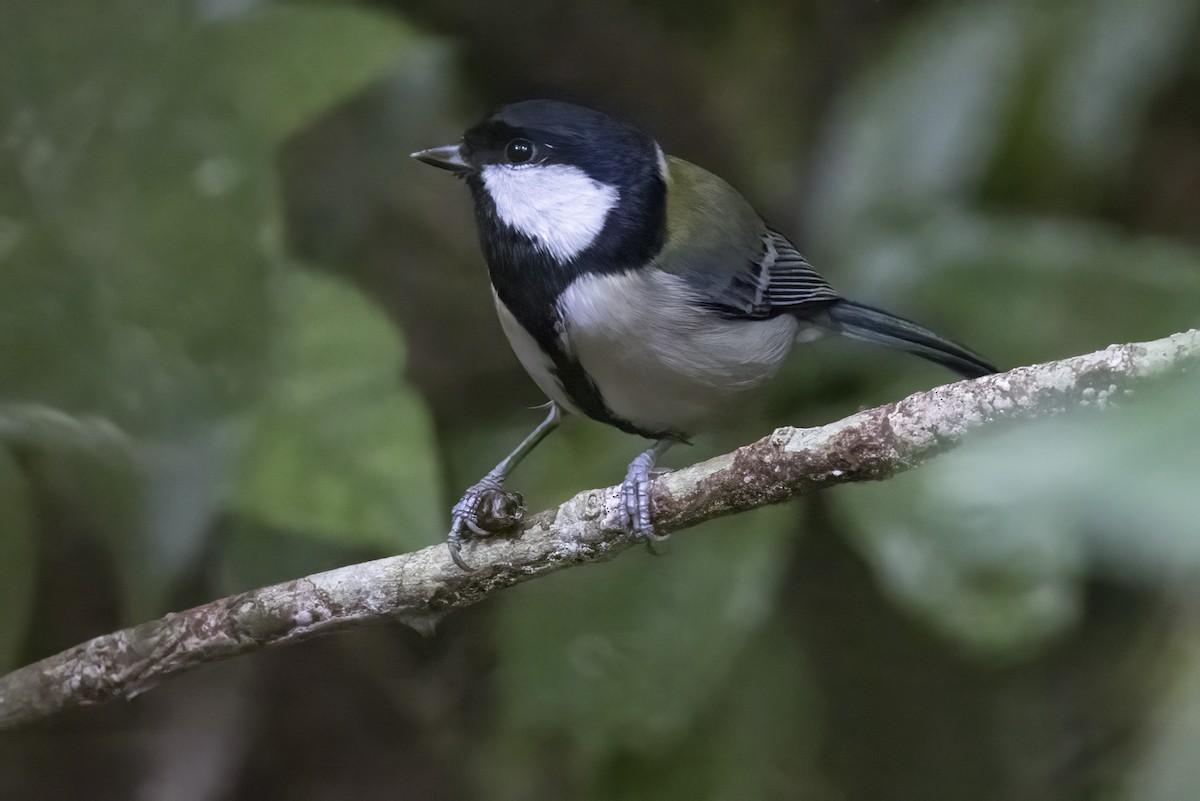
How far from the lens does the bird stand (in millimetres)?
672

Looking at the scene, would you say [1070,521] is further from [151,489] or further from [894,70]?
[894,70]

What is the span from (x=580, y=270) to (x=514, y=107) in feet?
0.42

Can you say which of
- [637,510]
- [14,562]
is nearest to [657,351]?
[637,510]

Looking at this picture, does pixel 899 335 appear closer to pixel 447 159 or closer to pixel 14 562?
pixel 447 159

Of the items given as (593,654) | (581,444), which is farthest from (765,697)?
(581,444)

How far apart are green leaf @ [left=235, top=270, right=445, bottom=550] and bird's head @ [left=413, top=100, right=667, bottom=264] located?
158 mm

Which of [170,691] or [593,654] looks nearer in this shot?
[170,691]

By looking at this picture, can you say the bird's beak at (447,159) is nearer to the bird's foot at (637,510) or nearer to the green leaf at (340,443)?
the green leaf at (340,443)

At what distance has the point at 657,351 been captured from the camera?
0.70 metres

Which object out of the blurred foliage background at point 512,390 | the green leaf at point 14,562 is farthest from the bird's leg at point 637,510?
the green leaf at point 14,562

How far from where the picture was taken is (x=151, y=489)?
0.67 m

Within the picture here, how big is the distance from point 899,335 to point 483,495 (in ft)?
1.16

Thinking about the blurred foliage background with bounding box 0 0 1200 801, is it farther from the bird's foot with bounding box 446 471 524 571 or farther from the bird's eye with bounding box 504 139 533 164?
the bird's eye with bounding box 504 139 533 164

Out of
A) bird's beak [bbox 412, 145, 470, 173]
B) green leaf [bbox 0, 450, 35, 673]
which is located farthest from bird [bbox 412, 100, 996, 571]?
green leaf [bbox 0, 450, 35, 673]
